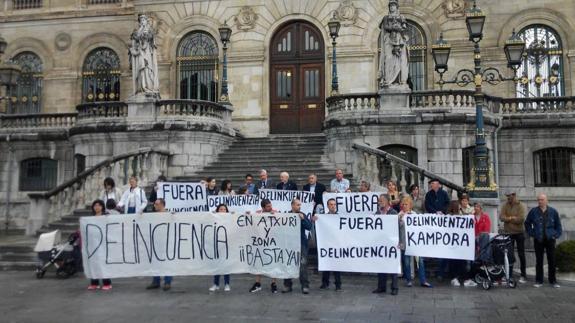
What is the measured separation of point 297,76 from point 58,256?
614 inches

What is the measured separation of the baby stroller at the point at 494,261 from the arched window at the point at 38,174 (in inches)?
783

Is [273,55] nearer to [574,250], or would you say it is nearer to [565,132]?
[565,132]

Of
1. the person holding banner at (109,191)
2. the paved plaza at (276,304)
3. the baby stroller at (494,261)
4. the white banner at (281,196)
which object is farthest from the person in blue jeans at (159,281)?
the baby stroller at (494,261)

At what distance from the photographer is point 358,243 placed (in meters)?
11.0

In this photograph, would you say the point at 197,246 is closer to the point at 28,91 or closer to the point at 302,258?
the point at 302,258

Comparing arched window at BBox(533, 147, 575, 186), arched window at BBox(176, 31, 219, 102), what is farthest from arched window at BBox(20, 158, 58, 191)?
arched window at BBox(533, 147, 575, 186)

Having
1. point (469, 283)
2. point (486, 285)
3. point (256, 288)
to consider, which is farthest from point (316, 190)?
point (486, 285)

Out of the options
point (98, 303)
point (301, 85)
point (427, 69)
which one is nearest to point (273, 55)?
point (301, 85)

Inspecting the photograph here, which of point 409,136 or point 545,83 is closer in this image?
point 409,136

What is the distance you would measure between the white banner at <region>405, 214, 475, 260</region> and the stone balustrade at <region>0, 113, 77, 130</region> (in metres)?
18.4

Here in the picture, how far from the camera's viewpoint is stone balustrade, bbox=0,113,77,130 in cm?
2483

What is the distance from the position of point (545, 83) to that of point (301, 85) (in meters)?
10.8

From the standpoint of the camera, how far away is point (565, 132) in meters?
20.6

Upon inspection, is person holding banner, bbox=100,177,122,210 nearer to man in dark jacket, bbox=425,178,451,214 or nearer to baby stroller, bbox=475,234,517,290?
man in dark jacket, bbox=425,178,451,214
